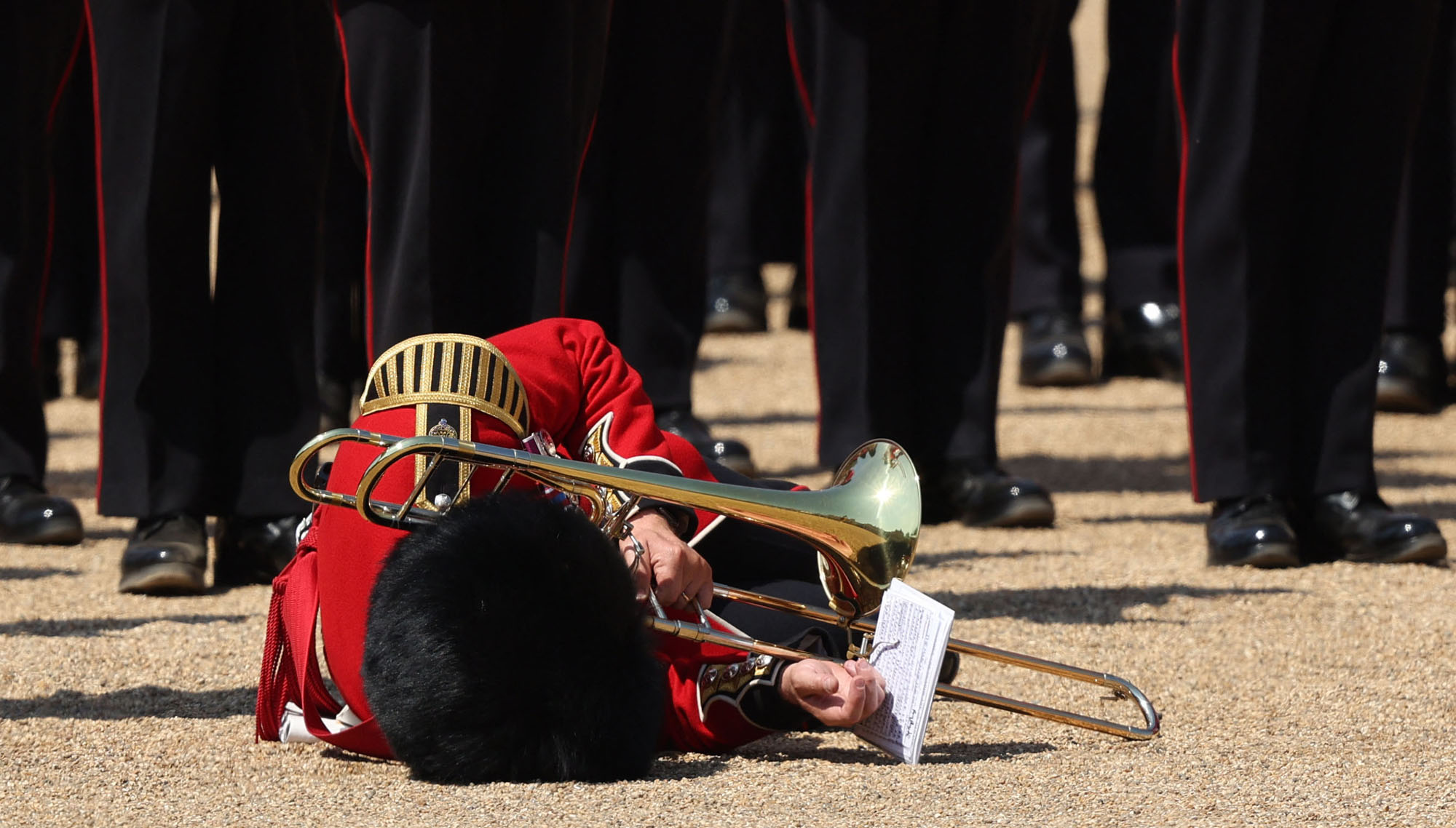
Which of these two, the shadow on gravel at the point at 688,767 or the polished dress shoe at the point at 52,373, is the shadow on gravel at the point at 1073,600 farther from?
the polished dress shoe at the point at 52,373

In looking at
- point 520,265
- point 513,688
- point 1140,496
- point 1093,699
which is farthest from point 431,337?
point 1140,496

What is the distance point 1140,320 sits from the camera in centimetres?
593

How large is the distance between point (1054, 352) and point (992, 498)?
6.00 ft

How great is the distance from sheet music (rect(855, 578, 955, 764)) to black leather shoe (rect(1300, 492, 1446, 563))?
5.15 feet

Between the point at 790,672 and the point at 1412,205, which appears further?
the point at 1412,205

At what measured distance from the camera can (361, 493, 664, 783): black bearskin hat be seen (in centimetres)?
212

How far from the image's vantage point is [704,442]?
4.23m

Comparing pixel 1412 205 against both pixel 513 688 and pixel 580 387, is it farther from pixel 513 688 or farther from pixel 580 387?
pixel 513 688

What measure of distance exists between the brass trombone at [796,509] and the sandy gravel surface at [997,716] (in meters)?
0.11

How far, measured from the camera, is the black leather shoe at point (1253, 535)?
367 centimetres

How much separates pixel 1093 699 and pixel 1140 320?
3.18 metres

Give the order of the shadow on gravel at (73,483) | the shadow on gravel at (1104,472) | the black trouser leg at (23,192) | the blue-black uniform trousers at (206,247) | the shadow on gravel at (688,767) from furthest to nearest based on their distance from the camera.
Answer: the shadow on gravel at (1104,472) < the shadow on gravel at (73,483) < the black trouser leg at (23,192) < the blue-black uniform trousers at (206,247) < the shadow on gravel at (688,767)

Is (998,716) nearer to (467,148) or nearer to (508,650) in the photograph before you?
(508,650)

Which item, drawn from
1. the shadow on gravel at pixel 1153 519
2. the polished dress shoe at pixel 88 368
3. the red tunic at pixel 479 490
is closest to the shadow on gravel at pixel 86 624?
the red tunic at pixel 479 490
